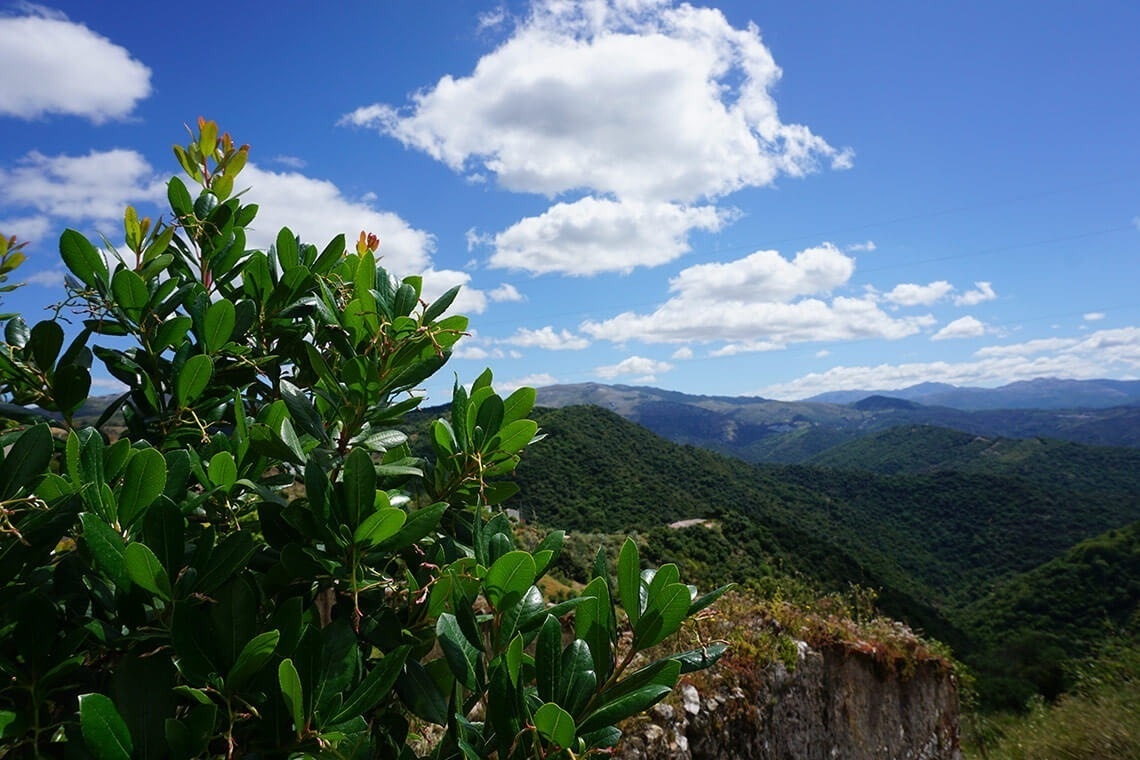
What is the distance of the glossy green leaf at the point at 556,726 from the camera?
0.65m

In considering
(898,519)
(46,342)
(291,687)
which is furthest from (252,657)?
(898,519)

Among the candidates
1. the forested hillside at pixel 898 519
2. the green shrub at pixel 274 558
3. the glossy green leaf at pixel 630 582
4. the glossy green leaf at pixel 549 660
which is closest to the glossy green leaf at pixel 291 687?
the green shrub at pixel 274 558

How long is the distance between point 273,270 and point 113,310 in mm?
242

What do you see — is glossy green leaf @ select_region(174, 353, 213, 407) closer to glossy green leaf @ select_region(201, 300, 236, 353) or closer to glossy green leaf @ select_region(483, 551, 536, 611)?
glossy green leaf @ select_region(201, 300, 236, 353)

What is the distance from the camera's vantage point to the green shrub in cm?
68

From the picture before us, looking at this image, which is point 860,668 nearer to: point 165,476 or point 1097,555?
point 165,476

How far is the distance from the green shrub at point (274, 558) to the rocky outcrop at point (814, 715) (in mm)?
2142

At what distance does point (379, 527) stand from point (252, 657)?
18 cm

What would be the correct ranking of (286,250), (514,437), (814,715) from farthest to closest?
(814,715), (286,250), (514,437)

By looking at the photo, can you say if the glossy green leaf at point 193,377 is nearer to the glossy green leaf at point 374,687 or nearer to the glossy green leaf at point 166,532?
the glossy green leaf at point 166,532

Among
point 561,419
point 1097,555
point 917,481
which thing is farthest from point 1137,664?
point 917,481

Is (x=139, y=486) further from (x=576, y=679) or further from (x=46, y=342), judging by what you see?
(x=576, y=679)

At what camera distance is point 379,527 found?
74cm

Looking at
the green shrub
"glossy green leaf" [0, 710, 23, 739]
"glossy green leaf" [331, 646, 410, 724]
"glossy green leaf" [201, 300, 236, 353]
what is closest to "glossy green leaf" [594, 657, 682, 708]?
the green shrub
